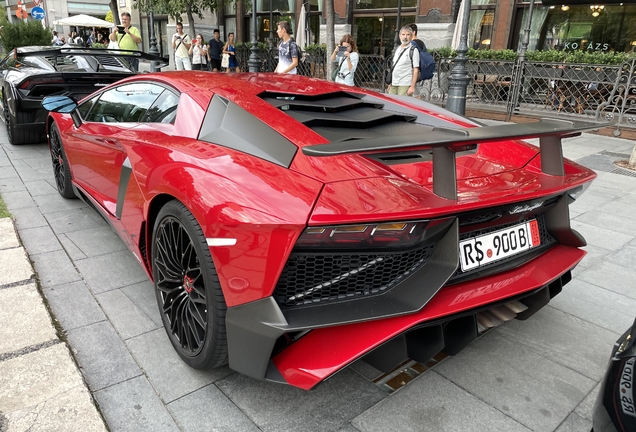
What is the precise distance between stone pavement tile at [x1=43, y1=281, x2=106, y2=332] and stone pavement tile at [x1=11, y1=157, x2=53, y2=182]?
3107 millimetres

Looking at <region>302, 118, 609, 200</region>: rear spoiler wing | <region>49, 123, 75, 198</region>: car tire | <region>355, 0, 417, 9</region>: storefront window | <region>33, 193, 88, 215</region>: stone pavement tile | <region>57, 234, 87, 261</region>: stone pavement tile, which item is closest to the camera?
<region>302, 118, 609, 200</region>: rear spoiler wing

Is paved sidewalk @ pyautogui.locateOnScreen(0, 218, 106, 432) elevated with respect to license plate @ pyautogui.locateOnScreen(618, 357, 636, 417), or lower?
lower

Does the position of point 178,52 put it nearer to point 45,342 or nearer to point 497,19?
point 497,19

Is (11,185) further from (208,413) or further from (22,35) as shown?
(22,35)

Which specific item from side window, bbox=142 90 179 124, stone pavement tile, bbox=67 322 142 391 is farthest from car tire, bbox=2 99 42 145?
stone pavement tile, bbox=67 322 142 391

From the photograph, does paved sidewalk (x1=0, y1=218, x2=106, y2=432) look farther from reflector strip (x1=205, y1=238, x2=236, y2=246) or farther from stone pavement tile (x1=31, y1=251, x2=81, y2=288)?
reflector strip (x1=205, y1=238, x2=236, y2=246)

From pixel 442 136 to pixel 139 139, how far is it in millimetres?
1736

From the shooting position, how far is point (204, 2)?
47.9 ft

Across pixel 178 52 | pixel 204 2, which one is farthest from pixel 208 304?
pixel 204 2

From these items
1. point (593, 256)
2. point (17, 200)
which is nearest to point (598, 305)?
point (593, 256)

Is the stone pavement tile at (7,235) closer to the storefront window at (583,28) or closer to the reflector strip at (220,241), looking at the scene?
the reflector strip at (220,241)

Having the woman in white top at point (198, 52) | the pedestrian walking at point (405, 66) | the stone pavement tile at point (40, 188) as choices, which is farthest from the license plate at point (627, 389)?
the woman in white top at point (198, 52)

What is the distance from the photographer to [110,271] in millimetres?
3273

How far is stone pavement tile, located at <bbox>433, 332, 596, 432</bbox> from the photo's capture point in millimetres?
2062
